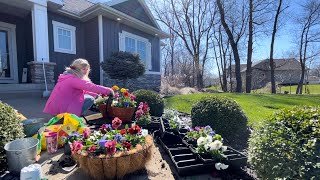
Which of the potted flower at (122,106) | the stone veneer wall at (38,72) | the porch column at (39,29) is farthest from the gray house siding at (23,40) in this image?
the potted flower at (122,106)

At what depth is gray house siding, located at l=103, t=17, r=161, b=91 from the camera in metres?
8.78

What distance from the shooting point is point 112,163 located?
1.73 m

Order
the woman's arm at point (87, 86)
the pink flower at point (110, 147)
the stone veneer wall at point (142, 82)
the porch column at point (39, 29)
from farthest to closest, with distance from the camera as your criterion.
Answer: the stone veneer wall at point (142, 82)
the porch column at point (39, 29)
the woman's arm at point (87, 86)
the pink flower at point (110, 147)

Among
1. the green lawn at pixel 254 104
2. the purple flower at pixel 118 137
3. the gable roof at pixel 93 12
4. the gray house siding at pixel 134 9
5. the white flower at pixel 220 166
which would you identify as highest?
the gray house siding at pixel 134 9

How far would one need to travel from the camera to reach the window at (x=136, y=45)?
963 cm

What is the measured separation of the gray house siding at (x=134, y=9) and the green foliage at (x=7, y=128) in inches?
330

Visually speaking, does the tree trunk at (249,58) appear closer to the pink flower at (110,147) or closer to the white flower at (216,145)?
the white flower at (216,145)

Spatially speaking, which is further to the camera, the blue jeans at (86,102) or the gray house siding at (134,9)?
the gray house siding at (134,9)

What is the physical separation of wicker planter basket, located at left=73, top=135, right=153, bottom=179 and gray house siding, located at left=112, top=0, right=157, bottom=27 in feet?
29.4

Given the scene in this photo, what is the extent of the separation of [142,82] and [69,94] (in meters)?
7.48

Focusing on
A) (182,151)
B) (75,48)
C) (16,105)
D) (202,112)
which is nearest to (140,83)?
(75,48)

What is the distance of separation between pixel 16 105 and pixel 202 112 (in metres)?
4.54

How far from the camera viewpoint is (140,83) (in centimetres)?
1060

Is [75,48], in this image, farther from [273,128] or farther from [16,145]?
[273,128]
